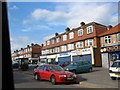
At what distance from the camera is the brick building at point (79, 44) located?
46.5 m

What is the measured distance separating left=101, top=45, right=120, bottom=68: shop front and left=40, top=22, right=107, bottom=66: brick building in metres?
2.98

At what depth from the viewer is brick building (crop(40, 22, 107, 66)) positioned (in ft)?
152

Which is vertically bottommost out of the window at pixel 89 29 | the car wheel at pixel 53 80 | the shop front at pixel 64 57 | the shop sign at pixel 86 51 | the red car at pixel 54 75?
the car wheel at pixel 53 80

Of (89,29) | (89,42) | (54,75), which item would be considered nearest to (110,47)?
(89,42)

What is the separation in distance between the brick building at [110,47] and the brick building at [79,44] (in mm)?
2775

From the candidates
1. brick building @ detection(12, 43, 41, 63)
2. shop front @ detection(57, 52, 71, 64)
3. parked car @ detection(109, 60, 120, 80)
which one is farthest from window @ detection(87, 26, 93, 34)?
brick building @ detection(12, 43, 41, 63)

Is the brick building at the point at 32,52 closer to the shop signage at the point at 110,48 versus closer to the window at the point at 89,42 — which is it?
the window at the point at 89,42

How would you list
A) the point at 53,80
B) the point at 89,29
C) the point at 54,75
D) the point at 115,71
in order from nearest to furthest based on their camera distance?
the point at 53,80, the point at 54,75, the point at 115,71, the point at 89,29

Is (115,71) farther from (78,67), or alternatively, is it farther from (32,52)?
(32,52)

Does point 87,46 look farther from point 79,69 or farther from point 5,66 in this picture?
point 5,66

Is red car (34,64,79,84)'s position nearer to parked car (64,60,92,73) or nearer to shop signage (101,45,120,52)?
parked car (64,60,92,73)

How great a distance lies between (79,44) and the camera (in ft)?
174

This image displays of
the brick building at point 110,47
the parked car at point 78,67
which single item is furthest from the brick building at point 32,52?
the parked car at point 78,67

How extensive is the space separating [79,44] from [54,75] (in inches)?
1432
